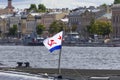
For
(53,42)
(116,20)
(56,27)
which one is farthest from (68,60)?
(56,27)

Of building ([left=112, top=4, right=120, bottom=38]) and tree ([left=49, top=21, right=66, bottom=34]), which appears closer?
building ([left=112, top=4, right=120, bottom=38])

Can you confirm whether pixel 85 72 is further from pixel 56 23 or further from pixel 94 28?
pixel 56 23

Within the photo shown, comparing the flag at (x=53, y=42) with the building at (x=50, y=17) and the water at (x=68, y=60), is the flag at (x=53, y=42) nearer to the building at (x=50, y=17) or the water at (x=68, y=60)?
the water at (x=68, y=60)

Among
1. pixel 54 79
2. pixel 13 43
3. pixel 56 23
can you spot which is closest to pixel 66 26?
pixel 56 23

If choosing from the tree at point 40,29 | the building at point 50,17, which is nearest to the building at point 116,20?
the building at point 50,17

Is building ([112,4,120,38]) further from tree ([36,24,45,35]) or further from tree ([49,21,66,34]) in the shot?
tree ([36,24,45,35])

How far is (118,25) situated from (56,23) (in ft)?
72.5

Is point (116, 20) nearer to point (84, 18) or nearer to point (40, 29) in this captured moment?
point (84, 18)

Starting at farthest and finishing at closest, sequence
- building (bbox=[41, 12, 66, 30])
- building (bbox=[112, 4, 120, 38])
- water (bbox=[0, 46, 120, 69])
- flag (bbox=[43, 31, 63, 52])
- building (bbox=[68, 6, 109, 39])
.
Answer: building (bbox=[41, 12, 66, 30]) < building (bbox=[68, 6, 109, 39]) < building (bbox=[112, 4, 120, 38]) < water (bbox=[0, 46, 120, 69]) < flag (bbox=[43, 31, 63, 52])

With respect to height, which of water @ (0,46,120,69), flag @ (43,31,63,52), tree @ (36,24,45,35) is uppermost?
flag @ (43,31,63,52)

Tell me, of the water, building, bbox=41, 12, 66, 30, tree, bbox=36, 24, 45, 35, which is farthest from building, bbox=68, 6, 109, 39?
the water

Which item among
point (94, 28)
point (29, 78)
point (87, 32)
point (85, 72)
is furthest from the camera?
point (87, 32)

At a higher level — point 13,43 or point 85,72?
point 85,72

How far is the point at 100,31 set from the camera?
161000mm
